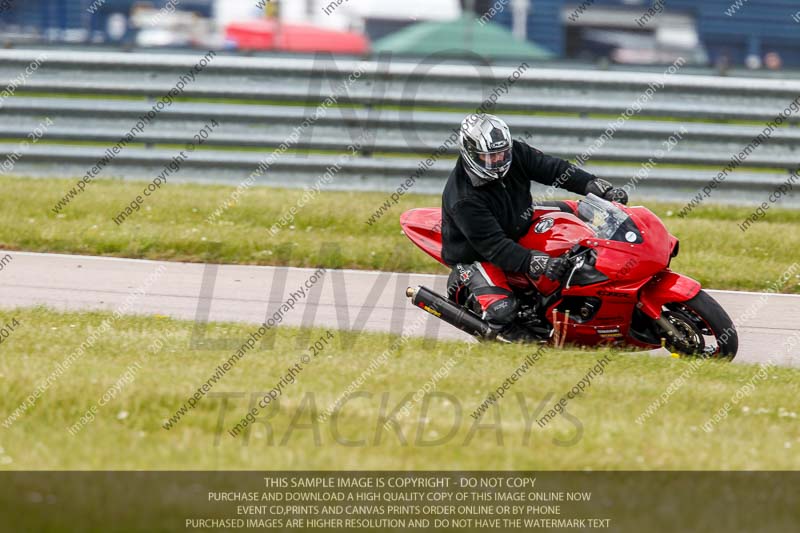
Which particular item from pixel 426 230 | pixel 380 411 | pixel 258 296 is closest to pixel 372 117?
pixel 258 296

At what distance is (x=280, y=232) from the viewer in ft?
36.0

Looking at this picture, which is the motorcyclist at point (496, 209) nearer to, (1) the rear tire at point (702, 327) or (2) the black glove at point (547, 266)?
(2) the black glove at point (547, 266)

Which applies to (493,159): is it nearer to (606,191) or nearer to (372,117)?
(606,191)

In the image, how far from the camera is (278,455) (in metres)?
5.30

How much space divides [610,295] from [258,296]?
327 centimetres

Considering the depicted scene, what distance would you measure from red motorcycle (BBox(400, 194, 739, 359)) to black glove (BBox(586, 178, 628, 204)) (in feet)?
0.55

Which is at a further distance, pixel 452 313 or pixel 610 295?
→ pixel 452 313

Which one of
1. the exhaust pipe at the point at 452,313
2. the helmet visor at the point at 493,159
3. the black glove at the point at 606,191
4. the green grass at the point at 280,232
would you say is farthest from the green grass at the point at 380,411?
the green grass at the point at 280,232

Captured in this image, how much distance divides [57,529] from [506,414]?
2498mm

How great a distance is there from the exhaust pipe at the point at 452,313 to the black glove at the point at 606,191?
3.89 feet

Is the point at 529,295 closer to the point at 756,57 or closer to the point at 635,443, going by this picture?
the point at 635,443

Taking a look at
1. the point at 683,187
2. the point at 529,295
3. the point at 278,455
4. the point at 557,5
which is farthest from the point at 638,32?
the point at 278,455

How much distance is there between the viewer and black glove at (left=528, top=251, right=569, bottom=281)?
23.3 feet

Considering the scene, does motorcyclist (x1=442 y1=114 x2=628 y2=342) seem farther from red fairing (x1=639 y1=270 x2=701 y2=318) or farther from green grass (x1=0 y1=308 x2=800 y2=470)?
red fairing (x1=639 y1=270 x2=701 y2=318)
